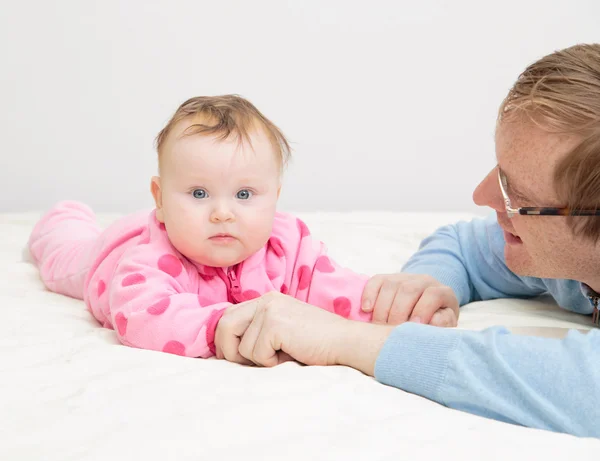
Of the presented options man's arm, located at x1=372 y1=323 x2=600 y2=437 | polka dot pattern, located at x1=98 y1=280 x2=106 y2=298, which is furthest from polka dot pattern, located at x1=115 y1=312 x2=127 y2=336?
man's arm, located at x1=372 y1=323 x2=600 y2=437

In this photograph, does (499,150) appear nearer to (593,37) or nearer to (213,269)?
(213,269)

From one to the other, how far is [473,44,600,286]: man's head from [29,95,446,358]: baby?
13.7 inches

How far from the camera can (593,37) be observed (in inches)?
140

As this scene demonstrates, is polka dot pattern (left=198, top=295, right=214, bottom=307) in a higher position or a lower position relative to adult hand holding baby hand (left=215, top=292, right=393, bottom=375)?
lower

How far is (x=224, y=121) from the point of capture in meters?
1.45


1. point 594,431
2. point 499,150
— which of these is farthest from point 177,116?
point 594,431

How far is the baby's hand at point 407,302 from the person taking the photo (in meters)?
1.48

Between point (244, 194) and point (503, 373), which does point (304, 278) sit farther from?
point (503, 373)

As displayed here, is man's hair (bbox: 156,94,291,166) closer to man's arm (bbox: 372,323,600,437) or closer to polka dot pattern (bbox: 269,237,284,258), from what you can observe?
polka dot pattern (bbox: 269,237,284,258)

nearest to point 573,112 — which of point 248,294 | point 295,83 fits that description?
point 248,294

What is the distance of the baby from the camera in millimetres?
1354

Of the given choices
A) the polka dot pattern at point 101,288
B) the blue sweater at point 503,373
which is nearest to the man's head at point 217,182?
the polka dot pattern at point 101,288

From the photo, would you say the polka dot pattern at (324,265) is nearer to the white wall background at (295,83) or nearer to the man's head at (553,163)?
the man's head at (553,163)

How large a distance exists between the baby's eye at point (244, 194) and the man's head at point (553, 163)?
1.42ft
